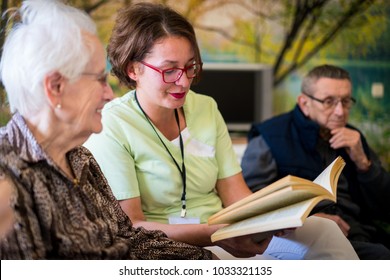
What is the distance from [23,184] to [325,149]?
0.93 meters

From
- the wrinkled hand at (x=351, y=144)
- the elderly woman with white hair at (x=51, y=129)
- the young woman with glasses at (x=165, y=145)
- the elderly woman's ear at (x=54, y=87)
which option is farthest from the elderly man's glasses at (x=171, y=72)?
the wrinkled hand at (x=351, y=144)

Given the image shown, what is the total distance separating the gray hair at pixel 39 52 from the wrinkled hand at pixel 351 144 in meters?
0.87

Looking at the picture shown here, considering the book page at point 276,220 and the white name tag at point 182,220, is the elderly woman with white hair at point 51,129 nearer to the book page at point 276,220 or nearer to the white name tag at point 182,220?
the book page at point 276,220

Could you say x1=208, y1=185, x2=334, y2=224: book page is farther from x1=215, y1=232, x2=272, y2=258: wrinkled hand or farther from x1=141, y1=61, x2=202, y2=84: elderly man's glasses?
x1=141, y1=61, x2=202, y2=84: elderly man's glasses

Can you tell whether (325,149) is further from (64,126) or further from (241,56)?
(241,56)

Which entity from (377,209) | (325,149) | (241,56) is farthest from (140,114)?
(241,56)

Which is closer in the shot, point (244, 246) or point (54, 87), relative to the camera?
point (54, 87)

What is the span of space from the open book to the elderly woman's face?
0.33 m

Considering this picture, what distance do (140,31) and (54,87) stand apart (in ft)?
1.40

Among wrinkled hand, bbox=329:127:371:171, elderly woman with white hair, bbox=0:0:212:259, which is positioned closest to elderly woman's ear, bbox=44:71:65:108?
elderly woman with white hair, bbox=0:0:212:259

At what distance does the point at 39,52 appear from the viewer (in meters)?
1.09

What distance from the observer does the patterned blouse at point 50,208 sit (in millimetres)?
1062

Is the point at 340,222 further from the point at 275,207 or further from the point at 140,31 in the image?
the point at 140,31

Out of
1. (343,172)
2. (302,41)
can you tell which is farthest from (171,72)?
(302,41)
